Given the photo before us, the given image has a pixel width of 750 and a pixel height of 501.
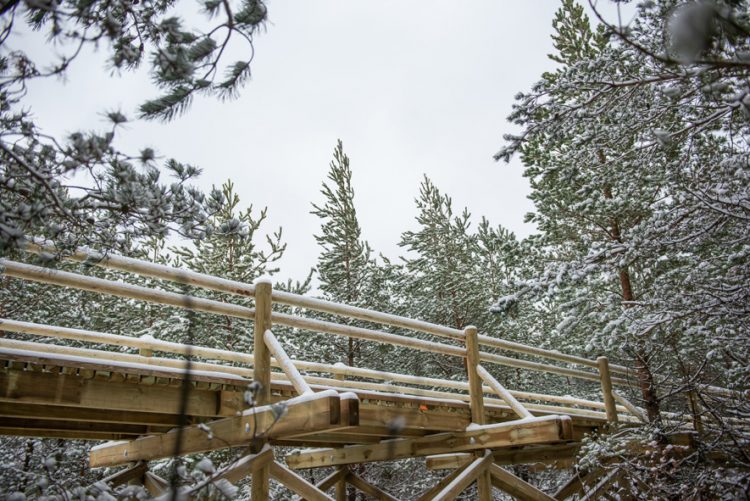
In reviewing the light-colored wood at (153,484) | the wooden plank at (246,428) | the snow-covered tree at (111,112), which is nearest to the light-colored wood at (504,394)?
the wooden plank at (246,428)

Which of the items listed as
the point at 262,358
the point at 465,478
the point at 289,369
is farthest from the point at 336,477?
the point at 289,369

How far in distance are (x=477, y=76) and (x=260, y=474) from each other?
253ft

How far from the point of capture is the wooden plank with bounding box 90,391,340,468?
10.9ft

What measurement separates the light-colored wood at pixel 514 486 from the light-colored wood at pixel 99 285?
2986 millimetres

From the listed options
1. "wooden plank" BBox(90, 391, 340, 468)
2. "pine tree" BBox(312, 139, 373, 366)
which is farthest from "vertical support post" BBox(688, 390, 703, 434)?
"pine tree" BBox(312, 139, 373, 366)

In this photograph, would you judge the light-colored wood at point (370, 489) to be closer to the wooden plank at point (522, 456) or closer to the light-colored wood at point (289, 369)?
the wooden plank at point (522, 456)

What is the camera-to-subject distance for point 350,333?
479 centimetres

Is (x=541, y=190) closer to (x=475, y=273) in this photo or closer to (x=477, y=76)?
(x=475, y=273)

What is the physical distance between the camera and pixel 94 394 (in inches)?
134

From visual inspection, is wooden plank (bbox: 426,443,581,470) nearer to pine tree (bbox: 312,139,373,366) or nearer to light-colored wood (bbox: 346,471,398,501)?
light-colored wood (bbox: 346,471,398,501)

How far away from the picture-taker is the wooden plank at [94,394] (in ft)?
10.3

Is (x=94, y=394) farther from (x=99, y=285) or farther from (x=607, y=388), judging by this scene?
(x=607, y=388)

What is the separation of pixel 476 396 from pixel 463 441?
1.43ft

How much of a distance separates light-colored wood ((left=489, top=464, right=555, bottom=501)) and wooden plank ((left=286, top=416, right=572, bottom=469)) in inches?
14.3
